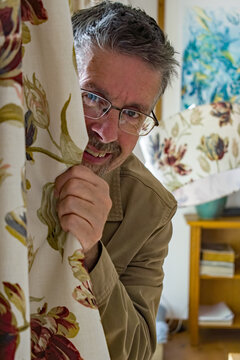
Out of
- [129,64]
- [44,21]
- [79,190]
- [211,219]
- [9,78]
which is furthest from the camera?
[211,219]

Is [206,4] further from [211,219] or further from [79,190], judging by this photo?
[79,190]

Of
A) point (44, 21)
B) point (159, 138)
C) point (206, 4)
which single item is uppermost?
point (206, 4)

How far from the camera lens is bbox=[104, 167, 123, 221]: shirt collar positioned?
1253 millimetres

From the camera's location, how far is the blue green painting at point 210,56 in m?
3.26

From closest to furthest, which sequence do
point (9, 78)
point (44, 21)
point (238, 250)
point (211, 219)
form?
point (9, 78) → point (44, 21) → point (211, 219) → point (238, 250)

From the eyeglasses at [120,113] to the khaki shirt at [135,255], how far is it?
0.19 metres

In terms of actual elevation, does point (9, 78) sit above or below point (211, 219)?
above

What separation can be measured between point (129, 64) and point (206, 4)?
7.92 ft

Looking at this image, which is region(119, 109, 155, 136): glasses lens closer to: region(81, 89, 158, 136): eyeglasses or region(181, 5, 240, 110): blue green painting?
region(81, 89, 158, 136): eyeglasses

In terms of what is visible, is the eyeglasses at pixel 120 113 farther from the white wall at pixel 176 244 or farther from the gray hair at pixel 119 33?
the white wall at pixel 176 244

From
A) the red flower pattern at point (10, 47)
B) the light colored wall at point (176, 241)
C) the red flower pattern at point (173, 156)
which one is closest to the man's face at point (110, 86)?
the red flower pattern at point (10, 47)

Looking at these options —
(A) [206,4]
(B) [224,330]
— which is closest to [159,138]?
(A) [206,4]

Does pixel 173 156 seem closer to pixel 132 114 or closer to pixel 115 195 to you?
pixel 115 195

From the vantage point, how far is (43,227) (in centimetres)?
62
